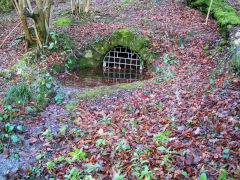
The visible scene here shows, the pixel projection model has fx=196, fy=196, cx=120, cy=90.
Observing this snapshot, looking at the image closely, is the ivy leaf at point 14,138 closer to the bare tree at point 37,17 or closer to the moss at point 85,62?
the bare tree at point 37,17

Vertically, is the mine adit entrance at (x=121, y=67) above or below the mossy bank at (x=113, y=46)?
below

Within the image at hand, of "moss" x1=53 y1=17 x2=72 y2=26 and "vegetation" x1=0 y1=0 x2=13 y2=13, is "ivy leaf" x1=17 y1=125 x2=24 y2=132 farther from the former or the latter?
"vegetation" x1=0 y1=0 x2=13 y2=13

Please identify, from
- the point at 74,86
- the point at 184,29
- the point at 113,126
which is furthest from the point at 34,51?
the point at 184,29

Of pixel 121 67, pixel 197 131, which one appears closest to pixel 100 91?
pixel 197 131

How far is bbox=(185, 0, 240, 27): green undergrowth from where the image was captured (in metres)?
7.19

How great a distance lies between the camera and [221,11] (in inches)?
327

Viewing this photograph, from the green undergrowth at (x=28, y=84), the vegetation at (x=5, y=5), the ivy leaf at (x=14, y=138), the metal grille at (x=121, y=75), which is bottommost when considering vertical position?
the ivy leaf at (x=14, y=138)

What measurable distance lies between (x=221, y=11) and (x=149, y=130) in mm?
7246

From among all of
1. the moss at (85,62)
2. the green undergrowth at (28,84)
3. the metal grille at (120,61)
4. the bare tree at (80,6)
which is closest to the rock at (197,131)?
the green undergrowth at (28,84)

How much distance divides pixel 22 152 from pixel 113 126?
1767 millimetres

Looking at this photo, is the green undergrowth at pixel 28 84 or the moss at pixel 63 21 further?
the moss at pixel 63 21

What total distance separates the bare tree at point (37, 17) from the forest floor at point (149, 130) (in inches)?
36.9

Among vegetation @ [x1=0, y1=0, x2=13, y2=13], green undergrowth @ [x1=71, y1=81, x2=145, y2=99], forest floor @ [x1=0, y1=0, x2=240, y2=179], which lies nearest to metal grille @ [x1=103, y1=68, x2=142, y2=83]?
forest floor @ [x1=0, y1=0, x2=240, y2=179]

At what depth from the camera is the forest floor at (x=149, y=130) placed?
2811 mm
